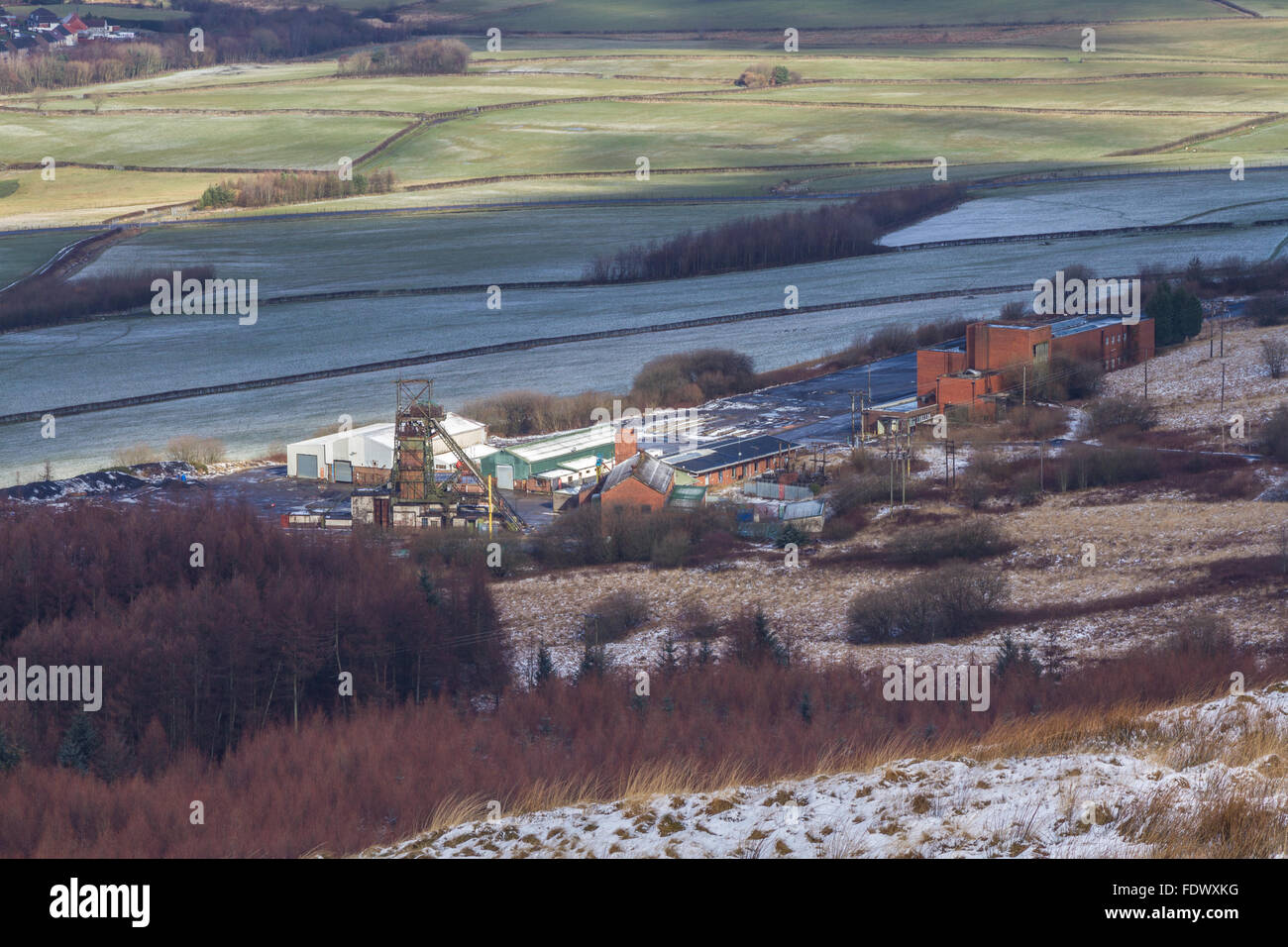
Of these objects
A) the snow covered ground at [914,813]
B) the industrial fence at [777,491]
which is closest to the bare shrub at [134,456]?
the industrial fence at [777,491]

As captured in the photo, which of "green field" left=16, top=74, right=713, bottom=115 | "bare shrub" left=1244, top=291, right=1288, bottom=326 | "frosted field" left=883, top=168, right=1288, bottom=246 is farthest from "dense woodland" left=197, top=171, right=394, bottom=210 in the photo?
"bare shrub" left=1244, top=291, right=1288, bottom=326

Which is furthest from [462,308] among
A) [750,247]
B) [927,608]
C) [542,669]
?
[542,669]

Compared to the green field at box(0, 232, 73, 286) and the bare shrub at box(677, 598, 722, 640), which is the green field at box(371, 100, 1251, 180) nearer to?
the green field at box(0, 232, 73, 286)

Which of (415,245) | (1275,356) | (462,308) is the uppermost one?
(415,245)

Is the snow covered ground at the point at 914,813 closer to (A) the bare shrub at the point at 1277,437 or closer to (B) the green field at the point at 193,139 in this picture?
(A) the bare shrub at the point at 1277,437

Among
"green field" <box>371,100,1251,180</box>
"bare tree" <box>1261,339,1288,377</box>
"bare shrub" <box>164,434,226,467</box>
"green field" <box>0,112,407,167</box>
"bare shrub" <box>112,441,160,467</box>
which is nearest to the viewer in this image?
"bare tree" <box>1261,339,1288,377</box>

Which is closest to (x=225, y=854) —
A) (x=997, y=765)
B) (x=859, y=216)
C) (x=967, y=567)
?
(x=997, y=765)

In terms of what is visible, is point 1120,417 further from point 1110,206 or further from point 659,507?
point 1110,206

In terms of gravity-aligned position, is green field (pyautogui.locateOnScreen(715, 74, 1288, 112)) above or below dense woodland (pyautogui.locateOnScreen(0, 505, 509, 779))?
above
